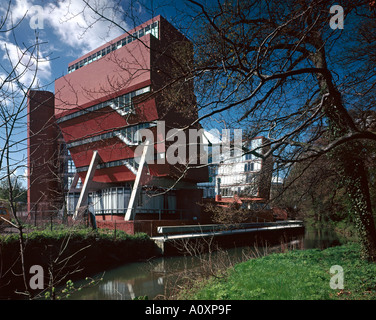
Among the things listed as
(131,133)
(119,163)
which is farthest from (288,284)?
(119,163)

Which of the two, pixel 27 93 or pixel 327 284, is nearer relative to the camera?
pixel 27 93

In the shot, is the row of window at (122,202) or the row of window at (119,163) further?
the row of window at (122,202)

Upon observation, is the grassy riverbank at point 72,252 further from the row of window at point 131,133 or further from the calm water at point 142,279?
the row of window at point 131,133

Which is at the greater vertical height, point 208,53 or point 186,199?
point 208,53

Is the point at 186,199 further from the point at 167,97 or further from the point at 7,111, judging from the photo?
the point at 7,111

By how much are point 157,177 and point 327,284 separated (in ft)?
67.5

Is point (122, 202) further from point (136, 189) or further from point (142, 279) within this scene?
point (142, 279)

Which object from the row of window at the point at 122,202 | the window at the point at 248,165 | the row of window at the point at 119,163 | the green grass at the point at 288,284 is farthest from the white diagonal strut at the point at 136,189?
the green grass at the point at 288,284
